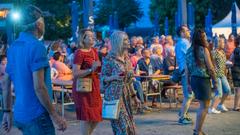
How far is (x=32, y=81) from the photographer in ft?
15.8

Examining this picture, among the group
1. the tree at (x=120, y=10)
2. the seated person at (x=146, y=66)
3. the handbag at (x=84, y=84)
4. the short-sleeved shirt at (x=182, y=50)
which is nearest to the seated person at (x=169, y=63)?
the seated person at (x=146, y=66)

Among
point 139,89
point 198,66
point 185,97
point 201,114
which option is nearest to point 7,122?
point 201,114

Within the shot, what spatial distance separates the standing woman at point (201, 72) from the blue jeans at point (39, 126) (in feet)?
14.3

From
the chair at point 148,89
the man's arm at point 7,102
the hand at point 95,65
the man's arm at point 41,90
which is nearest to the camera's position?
the man's arm at point 41,90

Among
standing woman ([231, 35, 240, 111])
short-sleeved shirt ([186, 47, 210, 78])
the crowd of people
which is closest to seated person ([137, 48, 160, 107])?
the crowd of people

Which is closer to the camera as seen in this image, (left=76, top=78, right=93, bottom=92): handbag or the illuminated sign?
(left=76, top=78, right=93, bottom=92): handbag

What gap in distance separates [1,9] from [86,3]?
1028 cm

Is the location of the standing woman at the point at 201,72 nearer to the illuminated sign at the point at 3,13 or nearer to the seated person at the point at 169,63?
the seated person at the point at 169,63

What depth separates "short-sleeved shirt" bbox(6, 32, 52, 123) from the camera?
4758mm

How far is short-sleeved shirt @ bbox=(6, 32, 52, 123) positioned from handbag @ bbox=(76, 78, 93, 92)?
279cm

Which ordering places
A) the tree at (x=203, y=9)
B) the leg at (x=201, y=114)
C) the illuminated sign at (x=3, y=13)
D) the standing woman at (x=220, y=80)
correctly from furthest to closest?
1. the tree at (x=203, y=9)
2. the illuminated sign at (x=3, y=13)
3. the standing woman at (x=220, y=80)
4. the leg at (x=201, y=114)

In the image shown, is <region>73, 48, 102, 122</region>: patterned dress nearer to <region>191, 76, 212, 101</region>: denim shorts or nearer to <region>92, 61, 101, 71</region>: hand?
<region>92, 61, 101, 71</region>: hand

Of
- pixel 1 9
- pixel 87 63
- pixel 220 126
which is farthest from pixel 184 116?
pixel 1 9

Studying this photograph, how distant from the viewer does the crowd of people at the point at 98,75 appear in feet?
15.8
